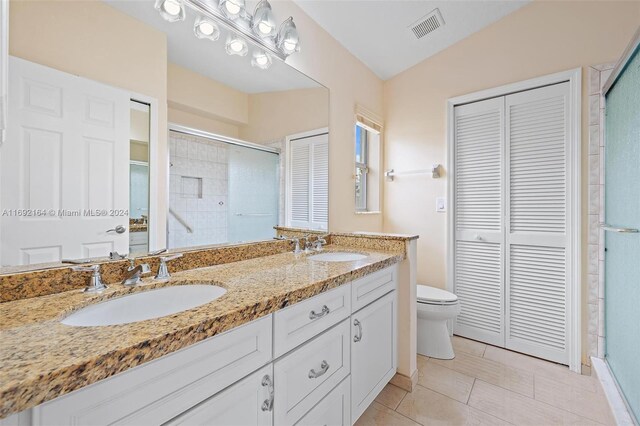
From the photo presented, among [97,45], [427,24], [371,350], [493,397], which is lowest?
[493,397]

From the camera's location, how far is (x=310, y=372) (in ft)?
3.56

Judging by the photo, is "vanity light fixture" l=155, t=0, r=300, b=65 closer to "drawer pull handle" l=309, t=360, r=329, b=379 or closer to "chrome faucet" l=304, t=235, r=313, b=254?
"chrome faucet" l=304, t=235, r=313, b=254

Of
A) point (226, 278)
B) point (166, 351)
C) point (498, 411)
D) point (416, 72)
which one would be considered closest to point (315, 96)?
point (416, 72)

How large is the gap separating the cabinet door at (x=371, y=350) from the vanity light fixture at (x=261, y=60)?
1.43 m

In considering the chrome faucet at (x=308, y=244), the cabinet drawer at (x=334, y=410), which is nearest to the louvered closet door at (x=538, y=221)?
the chrome faucet at (x=308, y=244)

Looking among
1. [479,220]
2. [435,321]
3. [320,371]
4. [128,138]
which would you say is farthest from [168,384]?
[479,220]

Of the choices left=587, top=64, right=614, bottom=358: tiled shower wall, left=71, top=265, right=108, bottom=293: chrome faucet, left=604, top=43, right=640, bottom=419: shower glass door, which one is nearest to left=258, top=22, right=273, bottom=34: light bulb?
left=71, top=265, right=108, bottom=293: chrome faucet

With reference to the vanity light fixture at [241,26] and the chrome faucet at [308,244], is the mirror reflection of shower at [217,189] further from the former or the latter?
the vanity light fixture at [241,26]

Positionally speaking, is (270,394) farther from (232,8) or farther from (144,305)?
(232,8)

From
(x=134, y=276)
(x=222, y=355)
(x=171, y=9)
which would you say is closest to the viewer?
(x=222, y=355)

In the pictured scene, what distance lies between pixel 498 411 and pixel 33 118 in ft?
7.90

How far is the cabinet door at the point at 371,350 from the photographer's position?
4.42 ft

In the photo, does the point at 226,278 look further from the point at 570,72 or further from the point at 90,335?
the point at 570,72

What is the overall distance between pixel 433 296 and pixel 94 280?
2039mm
